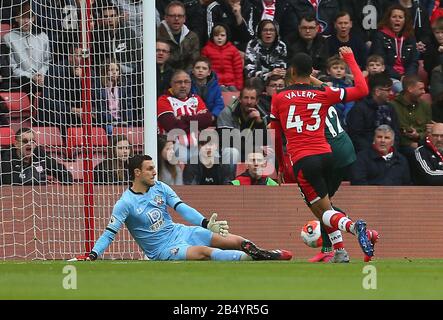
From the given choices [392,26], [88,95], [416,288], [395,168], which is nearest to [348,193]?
[395,168]

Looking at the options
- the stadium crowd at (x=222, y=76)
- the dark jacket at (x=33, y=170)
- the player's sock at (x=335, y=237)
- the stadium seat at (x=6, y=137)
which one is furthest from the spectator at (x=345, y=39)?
the player's sock at (x=335, y=237)

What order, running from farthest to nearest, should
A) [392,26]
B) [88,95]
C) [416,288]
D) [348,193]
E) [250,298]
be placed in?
[392,26] < [348,193] < [88,95] < [416,288] < [250,298]

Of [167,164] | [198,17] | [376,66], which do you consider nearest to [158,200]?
[167,164]

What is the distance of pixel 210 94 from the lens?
17.7 metres

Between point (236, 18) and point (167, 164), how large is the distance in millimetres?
2614

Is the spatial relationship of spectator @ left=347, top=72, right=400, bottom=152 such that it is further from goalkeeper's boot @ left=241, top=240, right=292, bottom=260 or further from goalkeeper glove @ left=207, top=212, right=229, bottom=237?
goalkeeper glove @ left=207, top=212, right=229, bottom=237

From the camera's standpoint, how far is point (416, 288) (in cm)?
941

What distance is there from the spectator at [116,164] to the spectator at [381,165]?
348 centimetres

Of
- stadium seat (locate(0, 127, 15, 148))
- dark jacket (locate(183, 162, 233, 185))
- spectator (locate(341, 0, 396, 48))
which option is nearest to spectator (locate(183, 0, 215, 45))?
dark jacket (locate(183, 162, 233, 185))

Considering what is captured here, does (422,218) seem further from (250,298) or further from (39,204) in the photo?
(250,298)

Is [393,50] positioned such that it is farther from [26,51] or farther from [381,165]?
[26,51]

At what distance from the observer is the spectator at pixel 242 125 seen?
17516 millimetres

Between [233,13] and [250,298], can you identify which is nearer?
[250,298]

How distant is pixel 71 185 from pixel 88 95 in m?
1.42
